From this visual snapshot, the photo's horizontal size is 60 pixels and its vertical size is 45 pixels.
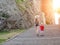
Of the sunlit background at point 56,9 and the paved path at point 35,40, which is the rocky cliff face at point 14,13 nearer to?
the paved path at point 35,40

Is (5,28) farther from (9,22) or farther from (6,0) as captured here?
(6,0)

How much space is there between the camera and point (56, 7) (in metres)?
36.1

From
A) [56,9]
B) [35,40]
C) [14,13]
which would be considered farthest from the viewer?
[56,9]

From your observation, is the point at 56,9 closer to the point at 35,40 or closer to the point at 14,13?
the point at 14,13

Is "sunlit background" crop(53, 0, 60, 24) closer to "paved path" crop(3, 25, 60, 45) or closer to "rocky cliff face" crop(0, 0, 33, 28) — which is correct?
"rocky cliff face" crop(0, 0, 33, 28)

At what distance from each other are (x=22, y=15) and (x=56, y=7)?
17.6 metres

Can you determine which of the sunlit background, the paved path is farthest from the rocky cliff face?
the sunlit background

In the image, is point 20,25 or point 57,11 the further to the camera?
point 57,11

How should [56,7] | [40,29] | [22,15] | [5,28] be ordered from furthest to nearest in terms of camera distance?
[56,7], [22,15], [5,28], [40,29]

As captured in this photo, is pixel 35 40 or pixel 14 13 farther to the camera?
pixel 14 13

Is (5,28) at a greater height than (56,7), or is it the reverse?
(56,7)

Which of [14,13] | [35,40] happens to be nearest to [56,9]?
[14,13]

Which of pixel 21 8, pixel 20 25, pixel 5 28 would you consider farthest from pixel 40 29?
pixel 21 8

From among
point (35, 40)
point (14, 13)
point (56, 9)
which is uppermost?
point (56, 9)
